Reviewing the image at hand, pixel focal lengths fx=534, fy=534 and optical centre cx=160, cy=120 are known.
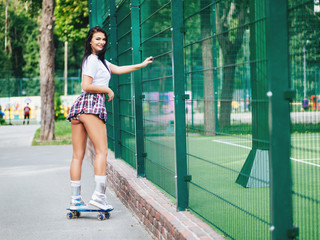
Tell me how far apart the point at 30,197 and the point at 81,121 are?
7.80 ft

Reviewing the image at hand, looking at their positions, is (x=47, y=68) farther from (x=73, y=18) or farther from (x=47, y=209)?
(x=47, y=209)

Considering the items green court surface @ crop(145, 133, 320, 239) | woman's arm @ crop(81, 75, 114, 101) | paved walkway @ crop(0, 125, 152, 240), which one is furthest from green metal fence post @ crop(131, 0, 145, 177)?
woman's arm @ crop(81, 75, 114, 101)

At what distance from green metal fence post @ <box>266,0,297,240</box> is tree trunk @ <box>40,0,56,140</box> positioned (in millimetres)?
15714

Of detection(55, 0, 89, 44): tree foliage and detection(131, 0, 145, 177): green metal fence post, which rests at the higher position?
detection(55, 0, 89, 44): tree foliage

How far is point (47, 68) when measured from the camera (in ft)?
58.7

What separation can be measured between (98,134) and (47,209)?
1.50 metres

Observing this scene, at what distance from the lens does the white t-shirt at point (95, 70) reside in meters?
5.56

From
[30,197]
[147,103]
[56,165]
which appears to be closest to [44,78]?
[56,165]

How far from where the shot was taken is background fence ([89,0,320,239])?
267cm

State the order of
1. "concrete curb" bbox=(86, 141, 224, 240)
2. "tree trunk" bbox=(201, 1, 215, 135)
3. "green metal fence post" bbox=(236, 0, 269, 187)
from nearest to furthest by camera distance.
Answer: "green metal fence post" bbox=(236, 0, 269, 187) → "concrete curb" bbox=(86, 141, 224, 240) → "tree trunk" bbox=(201, 1, 215, 135)

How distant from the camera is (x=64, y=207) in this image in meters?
6.61

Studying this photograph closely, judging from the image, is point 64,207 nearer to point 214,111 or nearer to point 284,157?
point 214,111

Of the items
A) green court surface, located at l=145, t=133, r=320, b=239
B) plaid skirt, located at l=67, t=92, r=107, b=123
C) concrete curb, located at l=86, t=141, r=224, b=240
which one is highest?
plaid skirt, located at l=67, t=92, r=107, b=123

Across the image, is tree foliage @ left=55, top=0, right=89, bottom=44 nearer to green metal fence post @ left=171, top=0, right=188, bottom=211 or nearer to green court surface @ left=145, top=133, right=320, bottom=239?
green court surface @ left=145, top=133, right=320, bottom=239
